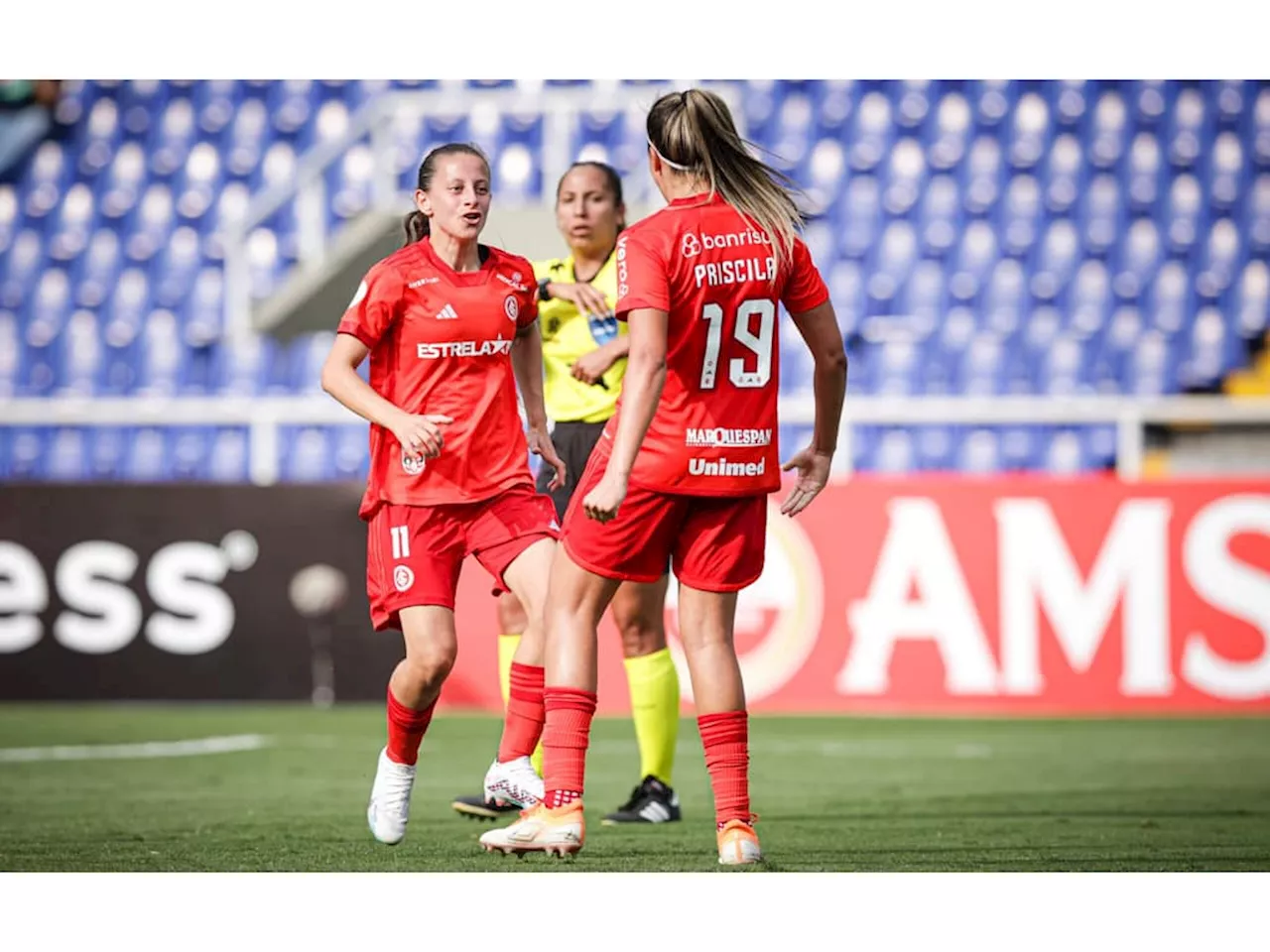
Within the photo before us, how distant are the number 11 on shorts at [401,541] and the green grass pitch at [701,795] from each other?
72 cm

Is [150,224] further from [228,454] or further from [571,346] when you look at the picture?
[571,346]

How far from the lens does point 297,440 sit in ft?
40.0

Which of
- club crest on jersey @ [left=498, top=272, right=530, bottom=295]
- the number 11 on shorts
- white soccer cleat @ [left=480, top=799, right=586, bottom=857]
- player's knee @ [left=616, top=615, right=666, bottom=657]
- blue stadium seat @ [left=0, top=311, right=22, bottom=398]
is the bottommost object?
white soccer cleat @ [left=480, top=799, right=586, bottom=857]

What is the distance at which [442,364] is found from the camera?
14.6 ft

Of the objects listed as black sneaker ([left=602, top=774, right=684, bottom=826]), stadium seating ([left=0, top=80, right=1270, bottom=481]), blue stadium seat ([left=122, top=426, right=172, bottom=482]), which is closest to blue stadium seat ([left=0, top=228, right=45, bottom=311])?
stadium seating ([left=0, top=80, right=1270, bottom=481])

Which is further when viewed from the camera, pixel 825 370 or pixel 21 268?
pixel 21 268

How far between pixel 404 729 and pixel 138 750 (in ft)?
11.3

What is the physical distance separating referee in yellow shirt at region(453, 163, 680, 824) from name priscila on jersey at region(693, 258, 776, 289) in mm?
1131

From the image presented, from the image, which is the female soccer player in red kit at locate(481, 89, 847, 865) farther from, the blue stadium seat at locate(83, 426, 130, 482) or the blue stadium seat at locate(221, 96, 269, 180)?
the blue stadium seat at locate(221, 96, 269, 180)

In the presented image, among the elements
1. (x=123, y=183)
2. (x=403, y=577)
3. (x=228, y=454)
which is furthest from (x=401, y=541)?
(x=123, y=183)

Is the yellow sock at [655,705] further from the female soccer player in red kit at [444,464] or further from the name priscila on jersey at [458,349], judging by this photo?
the name priscila on jersey at [458,349]

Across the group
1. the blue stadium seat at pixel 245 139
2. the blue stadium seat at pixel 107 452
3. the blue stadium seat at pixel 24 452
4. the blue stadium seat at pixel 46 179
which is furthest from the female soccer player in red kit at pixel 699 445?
the blue stadium seat at pixel 46 179

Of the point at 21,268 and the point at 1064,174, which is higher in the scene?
the point at 1064,174

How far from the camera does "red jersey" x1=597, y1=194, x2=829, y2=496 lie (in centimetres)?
394
